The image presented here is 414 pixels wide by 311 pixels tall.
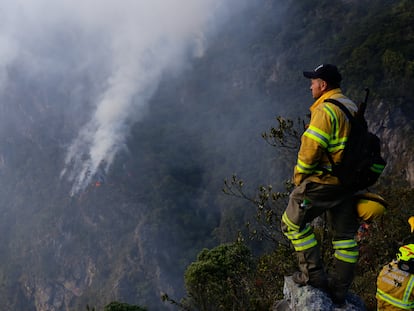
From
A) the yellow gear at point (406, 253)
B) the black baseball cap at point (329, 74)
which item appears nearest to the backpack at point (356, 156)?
the black baseball cap at point (329, 74)

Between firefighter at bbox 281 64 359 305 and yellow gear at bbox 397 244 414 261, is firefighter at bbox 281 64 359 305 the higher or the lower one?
the higher one

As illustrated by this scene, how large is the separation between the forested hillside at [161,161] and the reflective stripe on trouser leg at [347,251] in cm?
4777

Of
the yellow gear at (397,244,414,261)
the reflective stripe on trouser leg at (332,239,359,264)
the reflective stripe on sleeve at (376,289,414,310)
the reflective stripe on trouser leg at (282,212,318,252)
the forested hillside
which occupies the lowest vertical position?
the reflective stripe on sleeve at (376,289,414,310)

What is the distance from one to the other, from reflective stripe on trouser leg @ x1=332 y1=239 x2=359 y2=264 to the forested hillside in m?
47.8

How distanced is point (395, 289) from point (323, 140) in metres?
1.96

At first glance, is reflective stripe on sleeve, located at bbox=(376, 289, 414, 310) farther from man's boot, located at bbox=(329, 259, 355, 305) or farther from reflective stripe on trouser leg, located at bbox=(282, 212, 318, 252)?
reflective stripe on trouser leg, located at bbox=(282, 212, 318, 252)

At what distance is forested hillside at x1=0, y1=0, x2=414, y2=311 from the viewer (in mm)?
80375

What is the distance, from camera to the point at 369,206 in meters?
4.18

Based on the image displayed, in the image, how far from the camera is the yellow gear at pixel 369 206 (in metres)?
4.17

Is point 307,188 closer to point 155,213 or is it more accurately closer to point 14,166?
point 155,213

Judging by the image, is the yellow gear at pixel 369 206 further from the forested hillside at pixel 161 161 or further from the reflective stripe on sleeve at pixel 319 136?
the forested hillside at pixel 161 161

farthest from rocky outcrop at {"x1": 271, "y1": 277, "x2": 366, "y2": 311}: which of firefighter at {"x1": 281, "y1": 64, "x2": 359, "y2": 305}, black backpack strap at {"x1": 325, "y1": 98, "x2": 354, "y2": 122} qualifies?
black backpack strap at {"x1": 325, "y1": 98, "x2": 354, "y2": 122}

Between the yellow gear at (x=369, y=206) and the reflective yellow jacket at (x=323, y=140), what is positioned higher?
the reflective yellow jacket at (x=323, y=140)

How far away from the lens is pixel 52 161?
118188 mm
